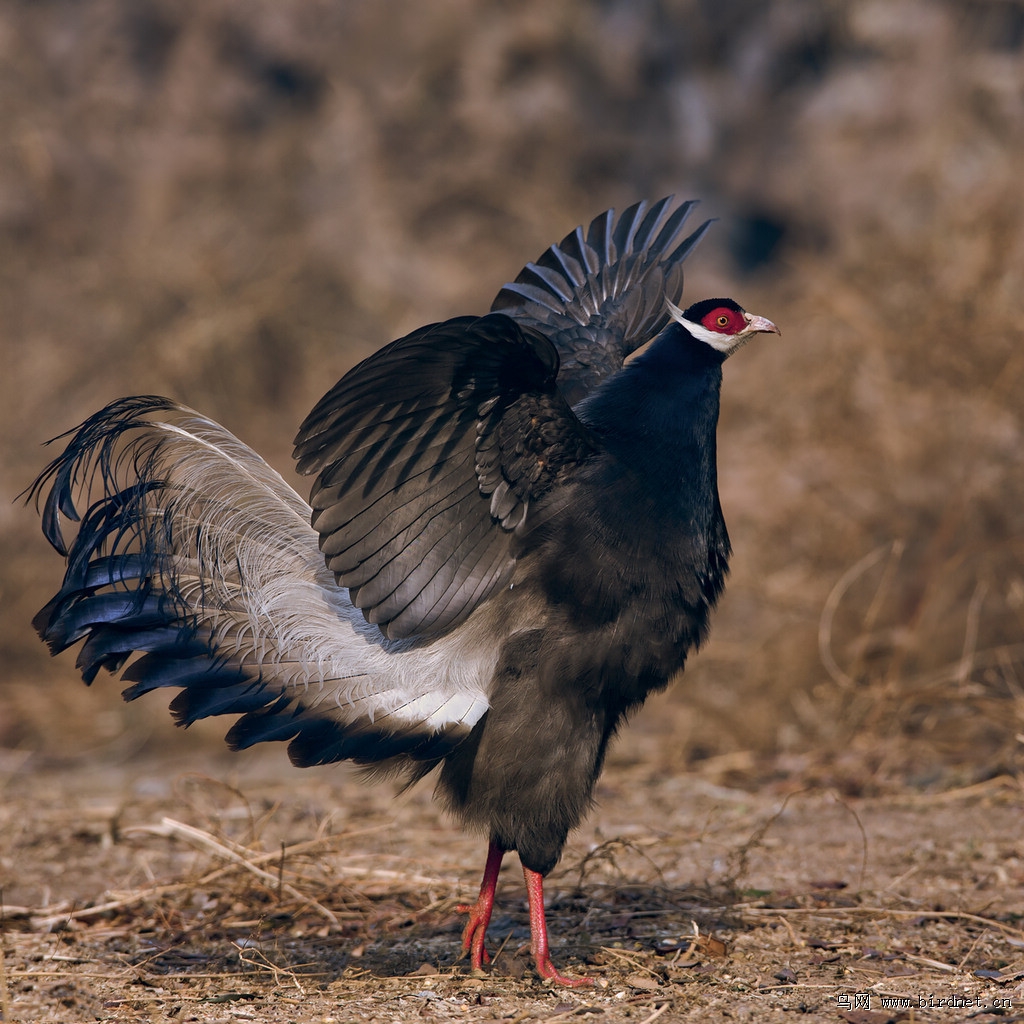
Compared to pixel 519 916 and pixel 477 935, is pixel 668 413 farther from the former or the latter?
pixel 519 916

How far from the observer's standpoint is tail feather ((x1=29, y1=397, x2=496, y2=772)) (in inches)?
142

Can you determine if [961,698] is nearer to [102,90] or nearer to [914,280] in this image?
[914,280]

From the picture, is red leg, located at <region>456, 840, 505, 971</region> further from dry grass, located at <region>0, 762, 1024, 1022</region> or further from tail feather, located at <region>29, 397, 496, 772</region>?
tail feather, located at <region>29, 397, 496, 772</region>

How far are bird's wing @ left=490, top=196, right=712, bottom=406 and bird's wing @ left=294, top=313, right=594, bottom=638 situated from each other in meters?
1.02

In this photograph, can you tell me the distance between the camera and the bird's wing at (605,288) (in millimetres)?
4535

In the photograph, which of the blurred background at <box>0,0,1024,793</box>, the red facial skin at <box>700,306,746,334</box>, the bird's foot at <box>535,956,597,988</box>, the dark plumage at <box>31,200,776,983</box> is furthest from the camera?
the blurred background at <box>0,0,1024,793</box>

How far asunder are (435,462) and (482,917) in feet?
4.76

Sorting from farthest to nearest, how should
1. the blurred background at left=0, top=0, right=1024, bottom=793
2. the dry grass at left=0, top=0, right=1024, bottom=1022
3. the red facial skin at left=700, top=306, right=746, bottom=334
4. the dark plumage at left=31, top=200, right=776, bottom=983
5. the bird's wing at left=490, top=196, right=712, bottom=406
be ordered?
the blurred background at left=0, top=0, right=1024, bottom=793 → the bird's wing at left=490, top=196, right=712, bottom=406 → the dry grass at left=0, top=0, right=1024, bottom=1022 → the red facial skin at left=700, top=306, right=746, bottom=334 → the dark plumage at left=31, top=200, right=776, bottom=983

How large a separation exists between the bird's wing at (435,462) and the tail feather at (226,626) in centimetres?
23

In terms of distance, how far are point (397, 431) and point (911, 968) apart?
2.22 metres

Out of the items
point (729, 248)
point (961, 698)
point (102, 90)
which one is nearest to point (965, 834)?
point (961, 698)

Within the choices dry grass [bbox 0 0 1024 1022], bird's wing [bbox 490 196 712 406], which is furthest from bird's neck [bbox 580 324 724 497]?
dry grass [bbox 0 0 1024 1022]

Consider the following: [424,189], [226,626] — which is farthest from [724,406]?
[226,626]

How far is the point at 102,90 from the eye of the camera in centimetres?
1166
